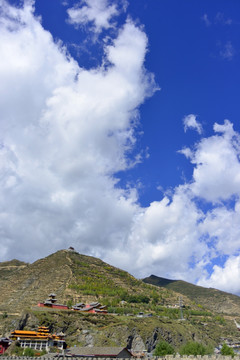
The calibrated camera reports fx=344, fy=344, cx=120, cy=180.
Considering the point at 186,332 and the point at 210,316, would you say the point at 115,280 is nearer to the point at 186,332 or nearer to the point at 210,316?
the point at 210,316

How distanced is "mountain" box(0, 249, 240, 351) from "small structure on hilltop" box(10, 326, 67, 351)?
22.0ft

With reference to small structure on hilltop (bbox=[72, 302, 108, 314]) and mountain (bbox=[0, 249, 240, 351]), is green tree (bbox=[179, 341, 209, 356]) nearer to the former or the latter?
mountain (bbox=[0, 249, 240, 351])

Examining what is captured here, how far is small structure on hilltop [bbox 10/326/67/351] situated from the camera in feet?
267

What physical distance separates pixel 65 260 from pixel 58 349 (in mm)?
82298

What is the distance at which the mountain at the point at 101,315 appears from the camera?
322 feet

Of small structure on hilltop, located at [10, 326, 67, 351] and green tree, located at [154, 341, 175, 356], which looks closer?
green tree, located at [154, 341, 175, 356]

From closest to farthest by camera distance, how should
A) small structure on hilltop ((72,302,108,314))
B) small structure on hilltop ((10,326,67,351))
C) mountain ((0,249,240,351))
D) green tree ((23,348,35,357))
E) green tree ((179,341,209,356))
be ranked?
green tree ((23,348,35,357))
green tree ((179,341,209,356))
small structure on hilltop ((10,326,67,351))
mountain ((0,249,240,351))
small structure on hilltop ((72,302,108,314))

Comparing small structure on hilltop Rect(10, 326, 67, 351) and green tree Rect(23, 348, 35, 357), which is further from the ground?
small structure on hilltop Rect(10, 326, 67, 351)

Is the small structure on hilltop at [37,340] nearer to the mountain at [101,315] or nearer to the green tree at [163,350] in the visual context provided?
the mountain at [101,315]

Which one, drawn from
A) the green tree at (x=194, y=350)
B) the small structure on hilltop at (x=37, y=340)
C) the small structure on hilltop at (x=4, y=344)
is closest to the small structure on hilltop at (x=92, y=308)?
the small structure on hilltop at (x=37, y=340)

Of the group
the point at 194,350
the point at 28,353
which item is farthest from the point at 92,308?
the point at 194,350

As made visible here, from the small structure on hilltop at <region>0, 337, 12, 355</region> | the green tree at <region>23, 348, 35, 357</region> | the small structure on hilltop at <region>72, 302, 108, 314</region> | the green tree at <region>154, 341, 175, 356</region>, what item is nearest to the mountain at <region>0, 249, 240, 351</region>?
the small structure on hilltop at <region>72, 302, 108, 314</region>

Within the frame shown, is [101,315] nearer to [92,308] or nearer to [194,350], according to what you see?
[92,308]

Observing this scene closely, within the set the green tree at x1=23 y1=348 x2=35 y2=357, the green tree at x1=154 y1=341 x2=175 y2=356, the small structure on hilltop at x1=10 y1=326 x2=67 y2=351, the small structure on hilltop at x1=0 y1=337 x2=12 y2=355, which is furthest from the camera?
the small structure on hilltop at x1=10 y1=326 x2=67 y2=351
